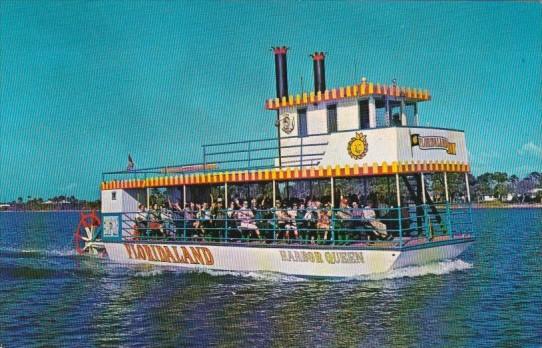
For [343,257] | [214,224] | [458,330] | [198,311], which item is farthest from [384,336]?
[214,224]

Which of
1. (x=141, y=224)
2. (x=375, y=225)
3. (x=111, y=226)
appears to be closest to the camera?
(x=375, y=225)

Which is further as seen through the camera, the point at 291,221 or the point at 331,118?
the point at 331,118

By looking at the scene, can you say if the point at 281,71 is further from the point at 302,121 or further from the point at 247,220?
the point at 247,220

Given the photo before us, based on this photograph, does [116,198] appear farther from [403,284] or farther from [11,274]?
[403,284]

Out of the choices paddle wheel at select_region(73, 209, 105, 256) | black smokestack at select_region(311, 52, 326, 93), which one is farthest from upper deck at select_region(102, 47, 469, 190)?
paddle wheel at select_region(73, 209, 105, 256)

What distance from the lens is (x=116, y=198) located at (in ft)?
73.9

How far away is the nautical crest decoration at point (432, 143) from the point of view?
1633 cm

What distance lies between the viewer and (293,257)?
17.0m

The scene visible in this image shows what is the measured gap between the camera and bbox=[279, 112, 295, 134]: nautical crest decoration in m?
19.2

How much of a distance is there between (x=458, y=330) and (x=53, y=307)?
8219 millimetres

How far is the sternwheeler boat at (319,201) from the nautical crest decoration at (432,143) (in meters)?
0.03

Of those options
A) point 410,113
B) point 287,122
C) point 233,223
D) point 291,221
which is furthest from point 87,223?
point 410,113

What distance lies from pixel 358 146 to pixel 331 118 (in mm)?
1995

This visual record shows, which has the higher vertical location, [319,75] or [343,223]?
[319,75]
